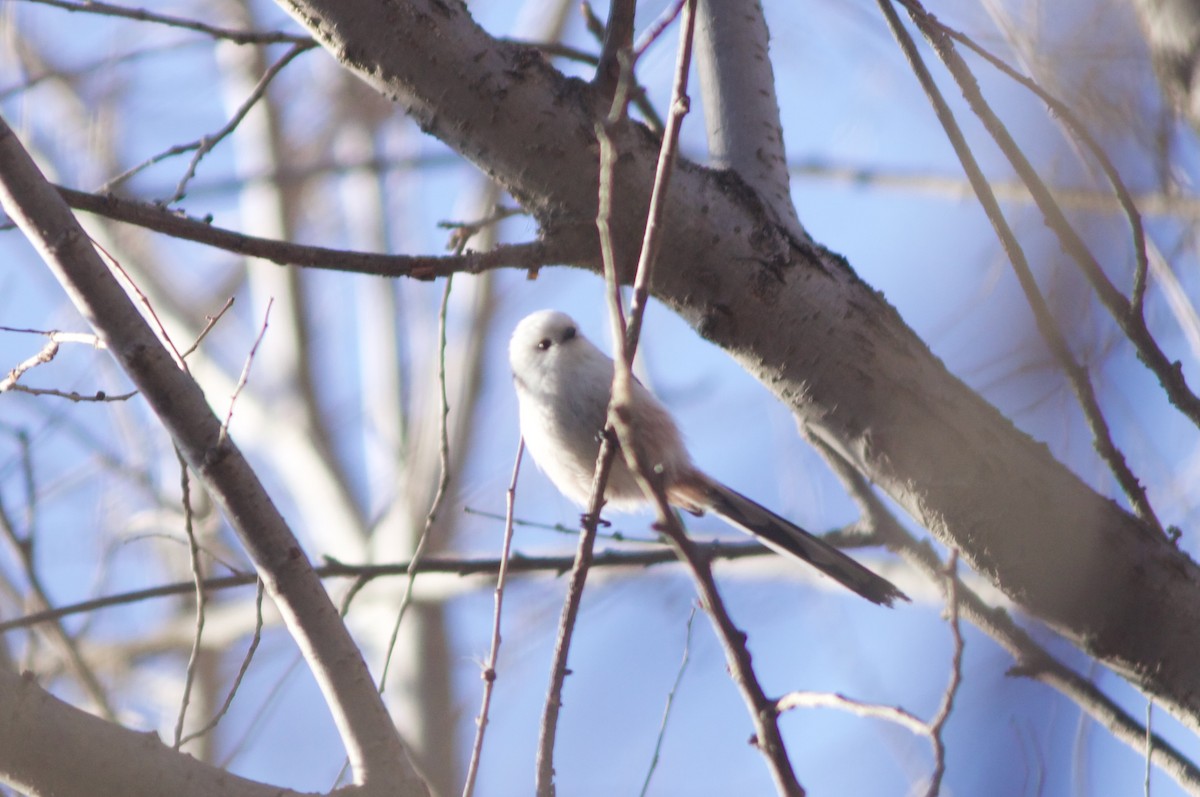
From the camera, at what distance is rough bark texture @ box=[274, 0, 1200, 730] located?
150cm

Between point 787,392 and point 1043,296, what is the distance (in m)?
0.37

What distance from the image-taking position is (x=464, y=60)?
4.89 feet

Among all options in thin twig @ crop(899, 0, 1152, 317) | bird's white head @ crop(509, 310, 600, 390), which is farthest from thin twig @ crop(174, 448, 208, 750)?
thin twig @ crop(899, 0, 1152, 317)

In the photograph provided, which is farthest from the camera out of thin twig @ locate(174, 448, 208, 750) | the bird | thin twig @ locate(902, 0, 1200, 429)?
the bird

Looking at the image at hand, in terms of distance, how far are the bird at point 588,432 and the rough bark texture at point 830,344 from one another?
0.69 m

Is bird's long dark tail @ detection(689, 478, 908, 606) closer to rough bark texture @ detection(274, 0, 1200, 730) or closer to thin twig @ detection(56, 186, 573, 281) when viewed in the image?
rough bark texture @ detection(274, 0, 1200, 730)

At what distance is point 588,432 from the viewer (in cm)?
241

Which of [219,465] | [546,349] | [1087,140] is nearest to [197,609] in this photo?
[219,465]

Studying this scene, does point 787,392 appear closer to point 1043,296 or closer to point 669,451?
point 1043,296

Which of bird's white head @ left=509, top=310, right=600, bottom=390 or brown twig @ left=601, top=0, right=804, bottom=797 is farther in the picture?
bird's white head @ left=509, top=310, right=600, bottom=390

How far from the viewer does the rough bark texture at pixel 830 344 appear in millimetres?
1496

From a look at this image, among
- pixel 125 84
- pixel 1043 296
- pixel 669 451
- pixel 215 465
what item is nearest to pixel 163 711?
pixel 125 84

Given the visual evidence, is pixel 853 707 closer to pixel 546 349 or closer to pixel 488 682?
pixel 488 682

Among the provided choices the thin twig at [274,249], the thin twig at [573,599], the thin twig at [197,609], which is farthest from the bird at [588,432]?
the thin twig at [573,599]
